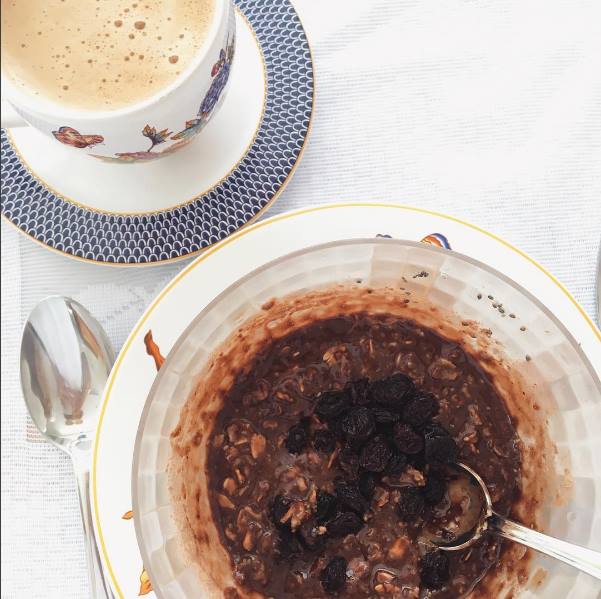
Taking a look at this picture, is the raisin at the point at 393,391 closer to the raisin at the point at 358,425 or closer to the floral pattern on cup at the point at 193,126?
the raisin at the point at 358,425

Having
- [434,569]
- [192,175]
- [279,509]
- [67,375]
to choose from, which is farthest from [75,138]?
[434,569]

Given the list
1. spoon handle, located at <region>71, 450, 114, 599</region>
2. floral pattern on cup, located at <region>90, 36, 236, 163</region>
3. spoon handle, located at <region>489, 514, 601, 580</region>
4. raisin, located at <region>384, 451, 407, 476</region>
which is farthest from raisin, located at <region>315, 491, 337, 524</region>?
floral pattern on cup, located at <region>90, 36, 236, 163</region>

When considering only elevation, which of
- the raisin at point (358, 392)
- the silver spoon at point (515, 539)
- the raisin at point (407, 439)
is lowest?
the silver spoon at point (515, 539)

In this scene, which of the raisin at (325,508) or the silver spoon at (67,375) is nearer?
the raisin at (325,508)

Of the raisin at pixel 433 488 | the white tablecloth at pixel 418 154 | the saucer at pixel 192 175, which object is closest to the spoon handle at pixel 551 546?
the raisin at pixel 433 488

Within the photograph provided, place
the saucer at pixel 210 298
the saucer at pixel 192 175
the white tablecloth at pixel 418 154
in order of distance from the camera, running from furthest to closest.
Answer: the white tablecloth at pixel 418 154, the saucer at pixel 192 175, the saucer at pixel 210 298

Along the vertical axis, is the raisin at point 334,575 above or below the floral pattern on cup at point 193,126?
below

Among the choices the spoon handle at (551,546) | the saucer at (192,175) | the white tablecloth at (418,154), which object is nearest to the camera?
the spoon handle at (551,546)
